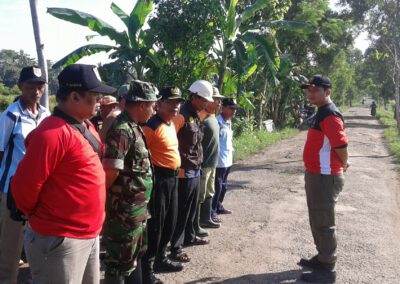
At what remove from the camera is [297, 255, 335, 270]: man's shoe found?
3.84 meters

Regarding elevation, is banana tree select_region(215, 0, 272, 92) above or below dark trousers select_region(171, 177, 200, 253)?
A: above

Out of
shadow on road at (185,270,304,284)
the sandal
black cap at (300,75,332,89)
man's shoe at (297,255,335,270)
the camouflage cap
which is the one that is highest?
black cap at (300,75,332,89)

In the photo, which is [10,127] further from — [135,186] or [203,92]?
[203,92]

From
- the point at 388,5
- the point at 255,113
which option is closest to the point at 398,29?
the point at 388,5

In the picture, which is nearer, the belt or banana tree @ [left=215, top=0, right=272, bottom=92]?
the belt

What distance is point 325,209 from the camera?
3.75 m

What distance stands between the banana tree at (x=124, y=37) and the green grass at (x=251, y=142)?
4.11m

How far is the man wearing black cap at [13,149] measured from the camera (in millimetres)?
3172

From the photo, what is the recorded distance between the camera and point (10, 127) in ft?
10.4

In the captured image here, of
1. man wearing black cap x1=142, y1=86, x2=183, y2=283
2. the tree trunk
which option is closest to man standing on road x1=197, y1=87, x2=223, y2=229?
man wearing black cap x1=142, y1=86, x2=183, y2=283

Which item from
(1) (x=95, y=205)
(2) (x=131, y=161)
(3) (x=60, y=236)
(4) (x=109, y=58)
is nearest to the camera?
(3) (x=60, y=236)

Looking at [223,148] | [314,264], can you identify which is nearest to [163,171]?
[314,264]

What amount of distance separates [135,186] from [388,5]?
1926 cm

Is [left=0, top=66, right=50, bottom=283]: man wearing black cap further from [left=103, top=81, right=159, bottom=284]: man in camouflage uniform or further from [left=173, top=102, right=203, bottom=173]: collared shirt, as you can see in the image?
[left=173, top=102, right=203, bottom=173]: collared shirt
